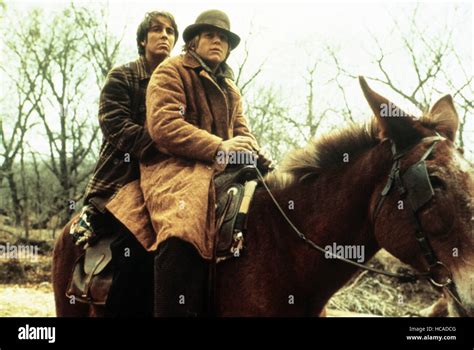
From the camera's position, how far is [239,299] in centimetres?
351

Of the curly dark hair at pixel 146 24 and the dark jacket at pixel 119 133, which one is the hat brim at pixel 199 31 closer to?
the dark jacket at pixel 119 133

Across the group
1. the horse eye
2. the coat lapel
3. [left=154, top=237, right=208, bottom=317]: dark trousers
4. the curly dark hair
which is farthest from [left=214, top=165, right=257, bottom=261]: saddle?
the curly dark hair

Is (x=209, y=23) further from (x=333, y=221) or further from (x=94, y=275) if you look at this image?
(x=94, y=275)

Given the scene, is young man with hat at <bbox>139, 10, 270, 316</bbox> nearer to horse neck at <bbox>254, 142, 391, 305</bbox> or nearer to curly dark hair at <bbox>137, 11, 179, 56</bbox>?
horse neck at <bbox>254, 142, 391, 305</bbox>

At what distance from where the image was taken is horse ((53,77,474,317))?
3068 millimetres

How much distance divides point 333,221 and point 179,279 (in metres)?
1.08

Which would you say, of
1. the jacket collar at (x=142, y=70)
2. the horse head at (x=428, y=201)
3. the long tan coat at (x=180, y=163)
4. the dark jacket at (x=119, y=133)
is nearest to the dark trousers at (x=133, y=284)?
the long tan coat at (x=180, y=163)

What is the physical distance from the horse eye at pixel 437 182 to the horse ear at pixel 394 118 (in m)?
0.32

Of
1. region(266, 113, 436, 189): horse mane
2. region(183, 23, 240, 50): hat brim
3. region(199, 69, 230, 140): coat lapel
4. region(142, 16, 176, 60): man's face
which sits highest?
region(142, 16, 176, 60): man's face

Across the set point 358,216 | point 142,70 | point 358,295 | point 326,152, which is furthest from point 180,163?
point 358,295

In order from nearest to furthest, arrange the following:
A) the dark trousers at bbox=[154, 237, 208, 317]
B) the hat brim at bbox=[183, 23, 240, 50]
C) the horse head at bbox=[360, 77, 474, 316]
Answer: the horse head at bbox=[360, 77, 474, 316] < the dark trousers at bbox=[154, 237, 208, 317] < the hat brim at bbox=[183, 23, 240, 50]

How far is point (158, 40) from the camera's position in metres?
4.93

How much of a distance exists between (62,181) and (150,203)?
25.1m

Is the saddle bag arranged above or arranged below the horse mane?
below
